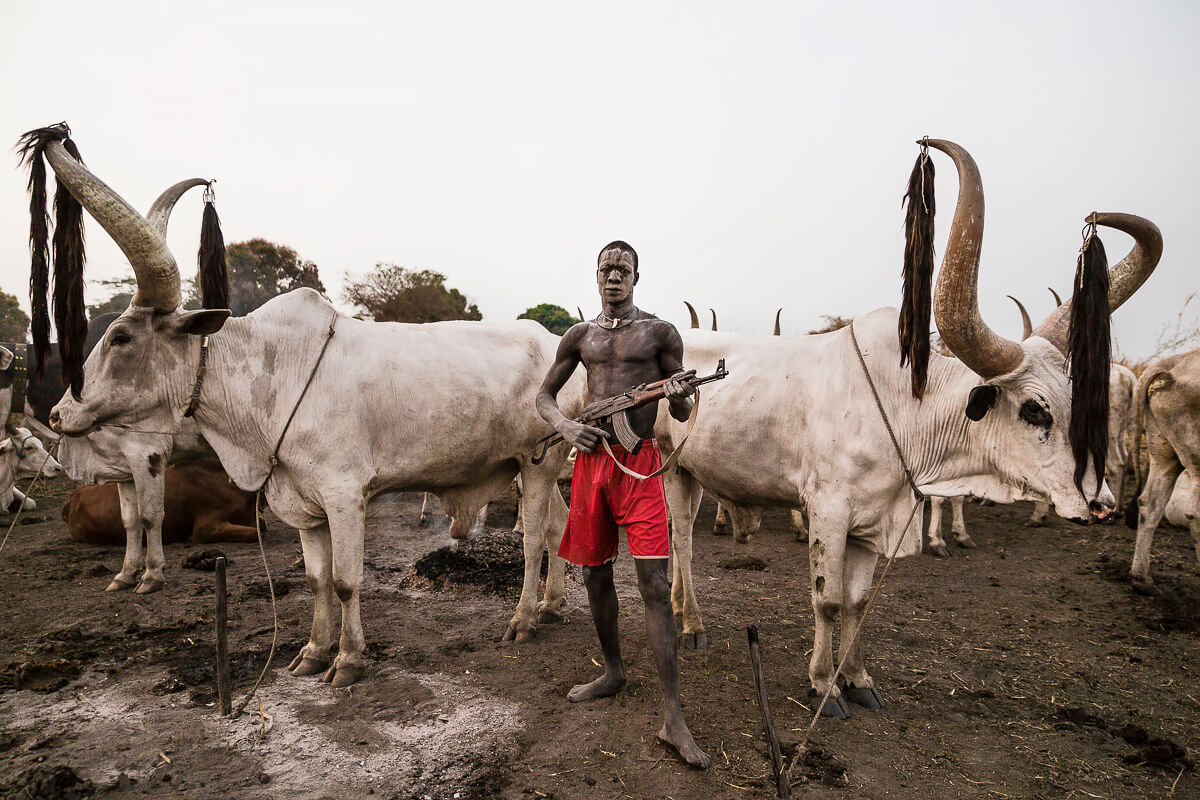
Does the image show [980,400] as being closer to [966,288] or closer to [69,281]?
[966,288]

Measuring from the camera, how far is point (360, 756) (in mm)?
3283

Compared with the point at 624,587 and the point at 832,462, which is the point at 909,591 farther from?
the point at 832,462

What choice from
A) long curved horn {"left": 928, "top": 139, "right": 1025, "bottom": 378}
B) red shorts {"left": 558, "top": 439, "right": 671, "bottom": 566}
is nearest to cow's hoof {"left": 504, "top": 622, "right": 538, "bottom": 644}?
red shorts {"left": 558, "top": 439, "right": 671, "bottom": 566}

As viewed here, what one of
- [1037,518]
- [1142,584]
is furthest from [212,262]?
[1037,518]

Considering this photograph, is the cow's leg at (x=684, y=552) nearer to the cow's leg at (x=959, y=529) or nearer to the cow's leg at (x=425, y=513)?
the cow's leg at (x=425, y=513)

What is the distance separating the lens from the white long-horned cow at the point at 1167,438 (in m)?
6.11

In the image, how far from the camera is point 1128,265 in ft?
11.4

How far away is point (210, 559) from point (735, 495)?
5.66m

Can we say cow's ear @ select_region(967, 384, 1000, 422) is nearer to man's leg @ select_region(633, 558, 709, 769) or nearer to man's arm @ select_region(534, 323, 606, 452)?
man's leg @ select_region(633, 558, 709, 769)

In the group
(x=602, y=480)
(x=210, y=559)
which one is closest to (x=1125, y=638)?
(x=602, y=480)

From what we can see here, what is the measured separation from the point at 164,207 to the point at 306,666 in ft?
10.6

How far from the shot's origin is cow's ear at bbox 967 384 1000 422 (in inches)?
131

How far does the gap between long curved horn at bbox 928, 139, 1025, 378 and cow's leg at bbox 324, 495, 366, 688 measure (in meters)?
3.63

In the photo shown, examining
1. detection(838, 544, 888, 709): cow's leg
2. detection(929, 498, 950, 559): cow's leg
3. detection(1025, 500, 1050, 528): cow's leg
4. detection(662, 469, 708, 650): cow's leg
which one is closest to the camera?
detection(838, 544, 888, 709): cow's leg
